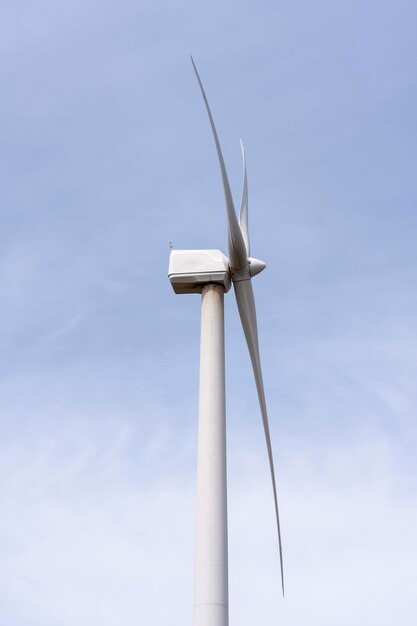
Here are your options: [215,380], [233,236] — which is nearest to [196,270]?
[233,236]

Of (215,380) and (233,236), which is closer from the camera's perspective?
(215,380)

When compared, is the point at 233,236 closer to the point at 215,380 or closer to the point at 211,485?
the point at 215,380

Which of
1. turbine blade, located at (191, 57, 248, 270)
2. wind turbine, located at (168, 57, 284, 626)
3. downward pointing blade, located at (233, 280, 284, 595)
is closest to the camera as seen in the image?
wind turbine, located at (168, 57, 284, 626)

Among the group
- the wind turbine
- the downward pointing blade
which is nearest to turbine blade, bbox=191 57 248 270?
the wind turbine

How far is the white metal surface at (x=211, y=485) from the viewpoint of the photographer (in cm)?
1333

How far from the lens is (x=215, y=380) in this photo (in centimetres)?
1574

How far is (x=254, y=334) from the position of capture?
736 inches

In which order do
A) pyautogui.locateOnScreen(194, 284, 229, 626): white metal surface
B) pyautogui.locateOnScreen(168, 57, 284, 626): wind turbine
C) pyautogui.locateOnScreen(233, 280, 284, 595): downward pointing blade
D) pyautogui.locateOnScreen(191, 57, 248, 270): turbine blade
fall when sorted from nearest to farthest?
pyautogui.locateOnScreen(194, 284, 229, 626): white metal surface → pyautogui.locateOnScreen(168, 57, 284, 626): wind turbine → pyautogui.locateOnScreen(191, 57, 248, 270): turbine blade → pyautogui.locateOnScreen(233, 280, 284, 595): downward pointing blade

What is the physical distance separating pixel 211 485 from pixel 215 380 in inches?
92.8

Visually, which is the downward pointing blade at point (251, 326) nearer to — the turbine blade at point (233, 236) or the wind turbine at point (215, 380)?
the wind turbine at point (215, 380)

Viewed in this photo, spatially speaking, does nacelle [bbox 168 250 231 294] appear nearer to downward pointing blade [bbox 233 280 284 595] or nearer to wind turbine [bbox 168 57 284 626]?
wind turbine [bbox 168 57 284 626]

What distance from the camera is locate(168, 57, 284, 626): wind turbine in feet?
44.3

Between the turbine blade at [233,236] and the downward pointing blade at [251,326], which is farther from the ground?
the turbine blade at [233,236]

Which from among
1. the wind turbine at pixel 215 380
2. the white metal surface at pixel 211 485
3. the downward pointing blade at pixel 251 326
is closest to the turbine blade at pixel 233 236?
the wind turbine at pixel 215 380
